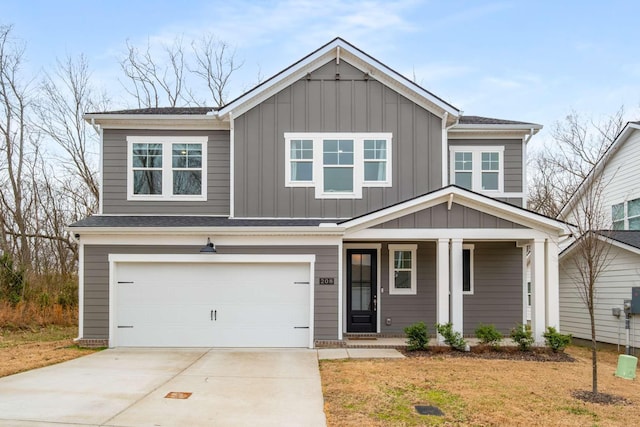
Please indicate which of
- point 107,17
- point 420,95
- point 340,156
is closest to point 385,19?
point 420,95

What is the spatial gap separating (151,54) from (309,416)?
24492mm

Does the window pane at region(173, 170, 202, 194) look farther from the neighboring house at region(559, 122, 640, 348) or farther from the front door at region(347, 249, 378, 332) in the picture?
the neighboring house at region(559, 122, 640, 348)

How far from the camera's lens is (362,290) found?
46.1 ft

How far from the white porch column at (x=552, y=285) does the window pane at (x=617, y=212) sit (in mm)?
6997

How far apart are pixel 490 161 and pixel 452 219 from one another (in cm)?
323

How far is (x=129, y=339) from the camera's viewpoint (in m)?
12.4

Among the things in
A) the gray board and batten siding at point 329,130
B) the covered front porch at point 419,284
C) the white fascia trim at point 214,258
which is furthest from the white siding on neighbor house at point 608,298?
the white fascia trim at point 214,258

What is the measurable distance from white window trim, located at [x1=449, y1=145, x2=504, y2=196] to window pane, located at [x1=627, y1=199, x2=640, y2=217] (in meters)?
5.49

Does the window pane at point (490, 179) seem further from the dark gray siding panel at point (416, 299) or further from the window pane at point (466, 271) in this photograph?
the dark gray siding panel at point (416, 299)

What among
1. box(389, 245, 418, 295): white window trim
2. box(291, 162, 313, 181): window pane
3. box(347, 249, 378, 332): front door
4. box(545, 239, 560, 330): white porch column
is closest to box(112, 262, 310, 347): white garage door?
box(347, 249, 378, 332): front door

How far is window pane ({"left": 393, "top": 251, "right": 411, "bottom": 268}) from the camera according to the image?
46.3ft

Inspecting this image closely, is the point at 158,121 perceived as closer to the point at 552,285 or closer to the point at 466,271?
the point at 466,271

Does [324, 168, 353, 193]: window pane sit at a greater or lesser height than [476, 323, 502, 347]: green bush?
greater

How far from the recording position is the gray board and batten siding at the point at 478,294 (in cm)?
1395
